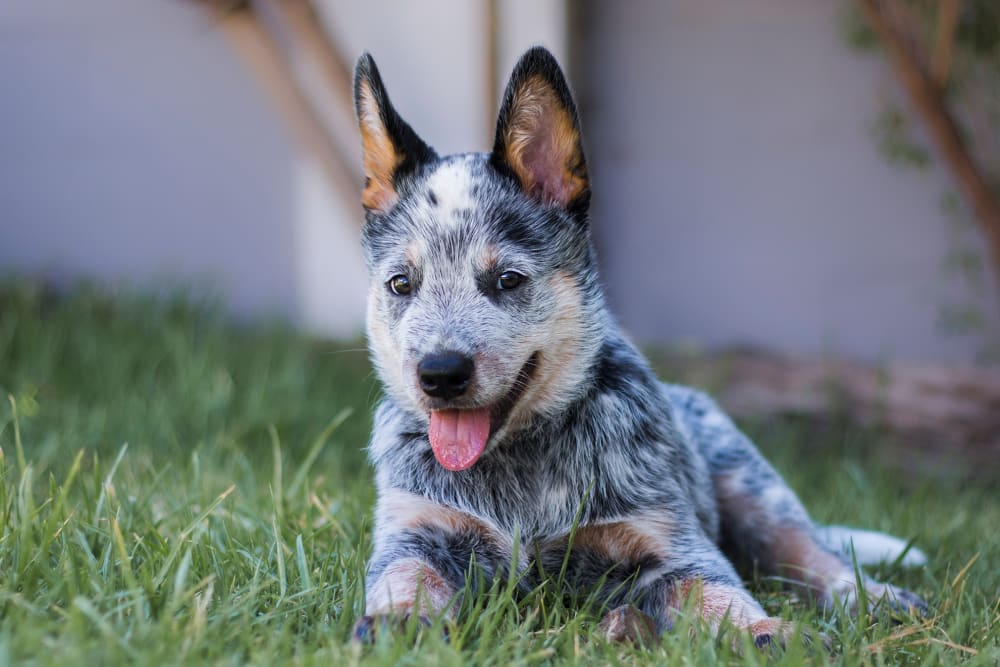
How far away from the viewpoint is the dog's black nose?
99.7 inches

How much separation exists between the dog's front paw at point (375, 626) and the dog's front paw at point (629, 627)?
477mm

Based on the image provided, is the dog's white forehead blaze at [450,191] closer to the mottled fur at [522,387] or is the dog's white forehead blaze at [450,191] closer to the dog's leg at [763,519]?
the mottled fur at [522,387]

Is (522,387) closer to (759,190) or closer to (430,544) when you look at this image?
(430,544)

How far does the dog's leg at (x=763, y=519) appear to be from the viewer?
125 inches

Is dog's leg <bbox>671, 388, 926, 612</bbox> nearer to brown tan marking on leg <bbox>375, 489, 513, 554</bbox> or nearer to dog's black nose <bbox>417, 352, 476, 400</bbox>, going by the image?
brown tan marking on leg <bbox>375, 489, 513, 554</bbox>

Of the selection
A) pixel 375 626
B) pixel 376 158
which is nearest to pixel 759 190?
pixel 376 158

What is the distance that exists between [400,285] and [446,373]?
464mm

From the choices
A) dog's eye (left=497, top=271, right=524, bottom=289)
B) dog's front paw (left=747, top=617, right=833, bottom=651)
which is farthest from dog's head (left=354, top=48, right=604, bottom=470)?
dog's front paw (left=747, top=617, right=833, bottom=651)

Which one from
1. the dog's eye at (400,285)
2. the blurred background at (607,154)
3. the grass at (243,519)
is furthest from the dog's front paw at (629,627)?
the blurred background at (607,154)

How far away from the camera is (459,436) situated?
269cm

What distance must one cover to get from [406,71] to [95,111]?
2.84 metres

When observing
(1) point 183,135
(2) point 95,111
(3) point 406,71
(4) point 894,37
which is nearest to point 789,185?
(4) point 894,37

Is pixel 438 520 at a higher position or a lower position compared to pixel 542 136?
lower

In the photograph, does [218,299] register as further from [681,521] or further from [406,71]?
[681,521]
